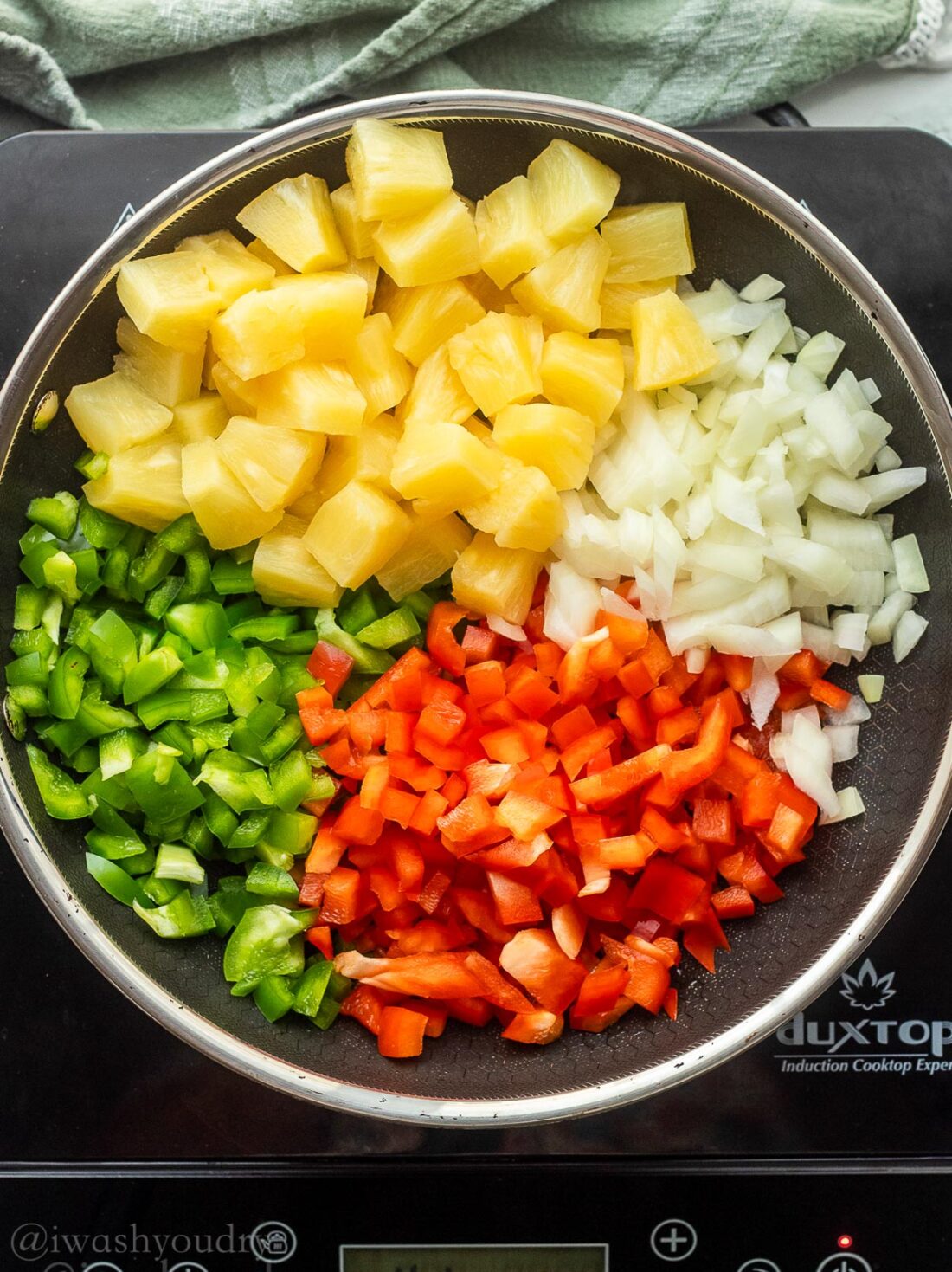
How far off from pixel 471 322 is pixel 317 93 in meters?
0.41

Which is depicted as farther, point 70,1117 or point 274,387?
point 70,1117

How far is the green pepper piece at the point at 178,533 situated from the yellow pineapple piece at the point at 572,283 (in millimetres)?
445

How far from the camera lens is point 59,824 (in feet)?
3.97

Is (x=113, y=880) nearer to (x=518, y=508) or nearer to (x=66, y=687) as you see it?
(x=66, y=687)

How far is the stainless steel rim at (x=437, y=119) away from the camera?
3.65ft

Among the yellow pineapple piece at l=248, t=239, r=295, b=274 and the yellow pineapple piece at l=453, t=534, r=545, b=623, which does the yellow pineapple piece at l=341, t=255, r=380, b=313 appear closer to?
the yellow pineapple piece at l=248, t=239, r=295, b=274

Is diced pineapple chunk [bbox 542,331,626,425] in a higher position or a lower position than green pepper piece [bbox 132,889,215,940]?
higher

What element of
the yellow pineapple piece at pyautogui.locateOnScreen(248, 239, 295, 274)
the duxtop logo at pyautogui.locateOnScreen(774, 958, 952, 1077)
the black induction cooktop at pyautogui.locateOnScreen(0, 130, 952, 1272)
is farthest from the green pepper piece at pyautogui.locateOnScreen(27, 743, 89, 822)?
the duxtop logo at pyautogui.locateOnScreen(774, 958, 952, 1077)

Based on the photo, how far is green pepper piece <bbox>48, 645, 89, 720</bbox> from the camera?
1189mm

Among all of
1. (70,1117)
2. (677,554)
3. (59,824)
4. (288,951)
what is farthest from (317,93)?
(70,1117)

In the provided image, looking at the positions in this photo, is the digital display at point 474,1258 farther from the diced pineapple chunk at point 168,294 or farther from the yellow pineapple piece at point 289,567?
the diced pineapple chunk at point 168,294

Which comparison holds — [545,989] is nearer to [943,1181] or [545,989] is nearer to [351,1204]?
[351,1204]

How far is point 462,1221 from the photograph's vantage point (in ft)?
4.17

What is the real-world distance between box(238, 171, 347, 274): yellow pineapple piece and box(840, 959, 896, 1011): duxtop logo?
100 cm
